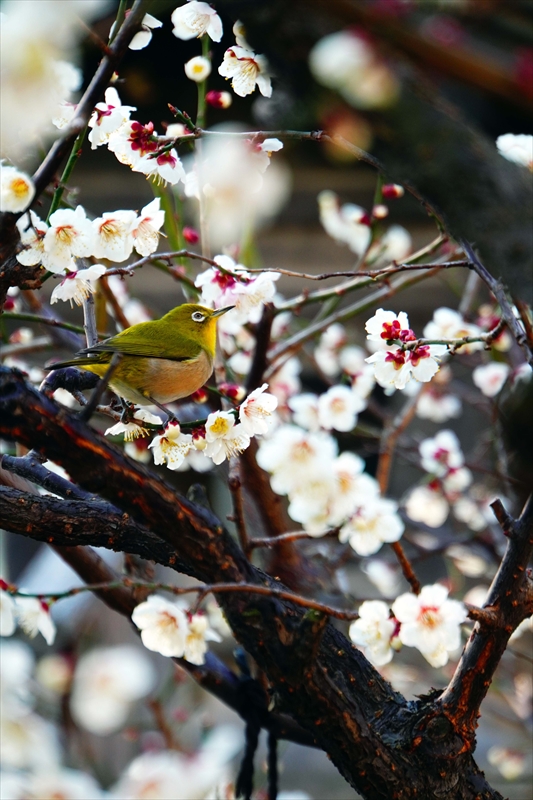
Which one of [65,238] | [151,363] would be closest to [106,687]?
[151,363]

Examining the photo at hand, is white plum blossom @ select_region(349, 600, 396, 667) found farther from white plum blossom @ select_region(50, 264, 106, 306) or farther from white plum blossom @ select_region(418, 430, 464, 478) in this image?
white plum blossom @ select_region(418, 430, 464, 478)

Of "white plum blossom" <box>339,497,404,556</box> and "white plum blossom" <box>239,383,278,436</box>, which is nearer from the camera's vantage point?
"white plum blossom" <box>239,383,278,436</box>

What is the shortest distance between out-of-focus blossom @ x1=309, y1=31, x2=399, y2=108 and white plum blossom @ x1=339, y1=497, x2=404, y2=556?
0.77 m

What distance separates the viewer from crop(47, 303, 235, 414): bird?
1.51 metres

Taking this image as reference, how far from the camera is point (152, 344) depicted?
163 centimetres

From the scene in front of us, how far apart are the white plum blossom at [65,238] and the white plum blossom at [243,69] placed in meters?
0.33

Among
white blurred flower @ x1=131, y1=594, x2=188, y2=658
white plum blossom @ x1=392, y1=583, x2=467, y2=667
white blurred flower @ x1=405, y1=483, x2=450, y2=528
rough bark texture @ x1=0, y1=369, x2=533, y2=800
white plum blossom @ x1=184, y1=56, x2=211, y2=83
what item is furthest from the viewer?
white blurred flower @ x1=405, y1=483, x2=450, y2=528

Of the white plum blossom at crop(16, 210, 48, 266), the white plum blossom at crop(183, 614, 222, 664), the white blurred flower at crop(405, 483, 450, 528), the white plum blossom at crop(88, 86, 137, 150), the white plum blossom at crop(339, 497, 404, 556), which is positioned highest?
the white plum blossom at crop(88, 86, 137, 150)

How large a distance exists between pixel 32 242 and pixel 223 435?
402 mm

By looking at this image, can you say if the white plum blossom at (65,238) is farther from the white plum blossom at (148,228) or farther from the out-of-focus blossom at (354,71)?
the out-of-focus blossom at (354,71)

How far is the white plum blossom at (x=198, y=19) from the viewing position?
→ 1257mm

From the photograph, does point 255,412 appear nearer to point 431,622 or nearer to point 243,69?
point 431,622

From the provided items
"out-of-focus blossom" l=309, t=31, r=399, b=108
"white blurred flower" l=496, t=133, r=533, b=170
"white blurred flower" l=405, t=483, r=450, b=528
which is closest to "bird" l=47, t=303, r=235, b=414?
"white blurred flower" l=496, t=133, r=533, b=170

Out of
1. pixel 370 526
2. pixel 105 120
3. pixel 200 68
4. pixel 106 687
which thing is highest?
pixel 200 68
